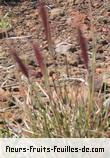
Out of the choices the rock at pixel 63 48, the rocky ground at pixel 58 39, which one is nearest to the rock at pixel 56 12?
the rocky ground at pixel 58 39

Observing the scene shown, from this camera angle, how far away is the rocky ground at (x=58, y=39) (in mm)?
2340

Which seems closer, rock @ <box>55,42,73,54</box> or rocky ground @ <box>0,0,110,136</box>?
rocky ground @ <box>0,0,110,136</box>

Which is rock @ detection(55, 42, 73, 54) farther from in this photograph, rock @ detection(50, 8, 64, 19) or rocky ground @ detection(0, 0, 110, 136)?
rock @ detection(50, 8, 64, 19)

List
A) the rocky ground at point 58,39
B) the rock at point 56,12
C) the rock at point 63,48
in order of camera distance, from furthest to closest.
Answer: the rock at point 56,12 → the rock at point 63,48 → the rocky ground at point 58,39

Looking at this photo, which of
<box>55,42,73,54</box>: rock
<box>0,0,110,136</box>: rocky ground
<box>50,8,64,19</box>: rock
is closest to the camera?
<box>0,0,110,136</box>: rocky ground

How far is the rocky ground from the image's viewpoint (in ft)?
→ 7.68

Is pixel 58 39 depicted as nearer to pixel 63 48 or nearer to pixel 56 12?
pixel 63 48

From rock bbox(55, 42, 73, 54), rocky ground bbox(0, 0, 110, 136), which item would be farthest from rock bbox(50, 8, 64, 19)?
rock bbox(55, 42, 73, 54)

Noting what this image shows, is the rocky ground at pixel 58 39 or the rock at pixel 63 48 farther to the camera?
the rock at pixel 63 48

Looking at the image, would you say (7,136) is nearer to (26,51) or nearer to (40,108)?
(40,108)

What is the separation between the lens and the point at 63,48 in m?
2.61

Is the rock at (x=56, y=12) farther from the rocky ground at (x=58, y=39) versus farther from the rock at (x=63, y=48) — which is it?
the rock at (x=63, y=48)

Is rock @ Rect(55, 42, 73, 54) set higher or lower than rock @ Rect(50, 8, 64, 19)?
lower

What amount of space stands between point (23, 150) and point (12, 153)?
45 mm
